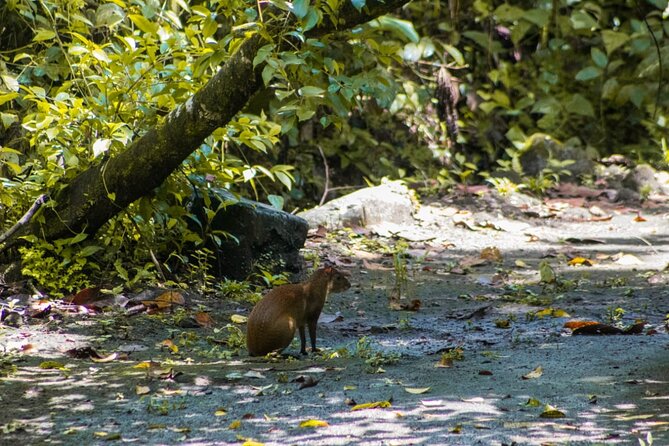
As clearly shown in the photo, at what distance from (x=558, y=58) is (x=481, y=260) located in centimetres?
608

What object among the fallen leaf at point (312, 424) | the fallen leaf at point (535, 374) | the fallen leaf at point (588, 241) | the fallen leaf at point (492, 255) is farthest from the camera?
the fallen leaf at point (588, 241)

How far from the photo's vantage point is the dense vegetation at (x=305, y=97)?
17.5 feet

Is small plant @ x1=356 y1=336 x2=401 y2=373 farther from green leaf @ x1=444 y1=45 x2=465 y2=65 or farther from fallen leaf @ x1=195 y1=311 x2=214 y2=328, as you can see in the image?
green leaf @ x1=444 y1=45 x2=465 y2=65

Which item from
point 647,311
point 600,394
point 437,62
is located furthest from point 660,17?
point 600,394

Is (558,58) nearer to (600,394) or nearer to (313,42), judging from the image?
(313,42)

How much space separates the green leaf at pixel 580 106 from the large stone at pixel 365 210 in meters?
3.98

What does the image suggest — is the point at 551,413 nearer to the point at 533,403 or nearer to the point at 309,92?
the point at 533,403

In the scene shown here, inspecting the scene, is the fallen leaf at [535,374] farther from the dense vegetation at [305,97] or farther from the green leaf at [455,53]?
the green leaf at [455,53]

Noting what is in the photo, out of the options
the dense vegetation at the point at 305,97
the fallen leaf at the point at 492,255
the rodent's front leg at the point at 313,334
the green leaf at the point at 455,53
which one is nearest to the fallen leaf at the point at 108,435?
the rodent's front leg at the point at 313,334

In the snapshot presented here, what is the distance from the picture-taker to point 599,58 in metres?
12.5

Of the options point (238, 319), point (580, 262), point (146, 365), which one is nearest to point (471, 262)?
point (580, 262)

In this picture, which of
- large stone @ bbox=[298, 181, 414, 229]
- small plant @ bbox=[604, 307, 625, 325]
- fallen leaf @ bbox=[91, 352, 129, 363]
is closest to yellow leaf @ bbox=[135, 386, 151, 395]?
fallen leaf @ bbox=[91, 352, 129, 363]

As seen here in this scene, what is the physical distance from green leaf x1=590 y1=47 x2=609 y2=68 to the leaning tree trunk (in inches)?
335

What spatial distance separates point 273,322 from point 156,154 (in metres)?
1.39
